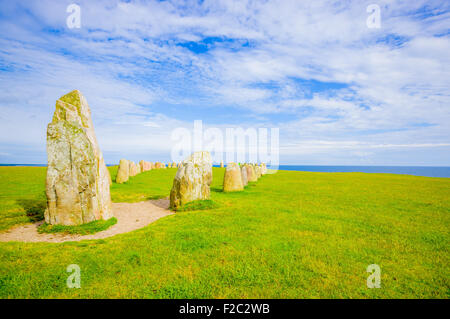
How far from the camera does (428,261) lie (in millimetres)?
5492

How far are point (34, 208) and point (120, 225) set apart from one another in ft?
16.6

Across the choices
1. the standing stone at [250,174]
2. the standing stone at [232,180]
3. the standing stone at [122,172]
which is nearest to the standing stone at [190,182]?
the standing stone at [232,180]

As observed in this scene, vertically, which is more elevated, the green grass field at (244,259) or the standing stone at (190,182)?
the standing stone at (190,182)

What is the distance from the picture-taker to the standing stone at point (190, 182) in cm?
1107

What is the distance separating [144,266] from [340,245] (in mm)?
5168

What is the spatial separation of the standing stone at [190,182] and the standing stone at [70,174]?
3617mm

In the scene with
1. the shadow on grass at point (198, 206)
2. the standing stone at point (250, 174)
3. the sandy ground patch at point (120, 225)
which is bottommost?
the sandy ground patch at point (120, 225)

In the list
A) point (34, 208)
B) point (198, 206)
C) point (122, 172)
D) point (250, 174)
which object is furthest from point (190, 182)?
point (250, 174)

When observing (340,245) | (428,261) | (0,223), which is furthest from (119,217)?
(428,261)

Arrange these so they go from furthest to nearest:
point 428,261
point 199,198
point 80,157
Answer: point 199,198, point 80,157, point 428,261

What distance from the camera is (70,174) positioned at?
25.7 ft

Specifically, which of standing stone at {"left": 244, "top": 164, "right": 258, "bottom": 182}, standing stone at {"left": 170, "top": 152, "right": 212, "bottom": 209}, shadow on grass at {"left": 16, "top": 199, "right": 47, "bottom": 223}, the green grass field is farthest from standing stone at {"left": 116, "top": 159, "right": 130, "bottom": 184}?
the green grass field

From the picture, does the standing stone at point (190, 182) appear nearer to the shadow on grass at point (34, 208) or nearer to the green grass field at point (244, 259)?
the green grass field at point (244, 259)
